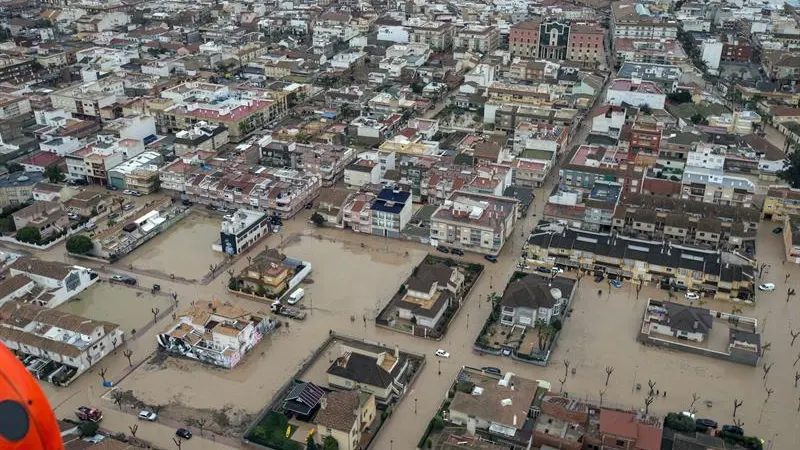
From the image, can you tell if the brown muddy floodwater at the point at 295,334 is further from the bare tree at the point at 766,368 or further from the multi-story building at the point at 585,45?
the multi-story building at the point at 585,45

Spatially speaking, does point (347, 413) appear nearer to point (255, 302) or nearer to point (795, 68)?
point (255, 302)

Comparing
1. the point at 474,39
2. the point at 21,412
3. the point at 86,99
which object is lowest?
the point at 86,99

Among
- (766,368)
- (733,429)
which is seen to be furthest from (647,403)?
(766,368)

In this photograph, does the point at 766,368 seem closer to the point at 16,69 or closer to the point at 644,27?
the point at 644,27

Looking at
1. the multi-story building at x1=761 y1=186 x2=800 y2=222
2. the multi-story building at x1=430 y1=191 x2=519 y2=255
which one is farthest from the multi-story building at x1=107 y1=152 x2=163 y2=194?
the multi-story building at x1=761 y1=186 x2=800 y2=222

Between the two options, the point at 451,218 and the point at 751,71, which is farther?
the point at 751,71

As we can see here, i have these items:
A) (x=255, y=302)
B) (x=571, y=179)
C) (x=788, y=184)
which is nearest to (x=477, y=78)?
(x=571, y=179)
